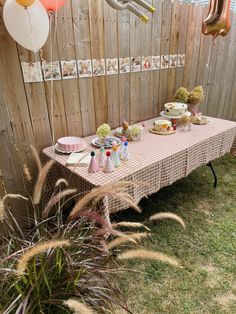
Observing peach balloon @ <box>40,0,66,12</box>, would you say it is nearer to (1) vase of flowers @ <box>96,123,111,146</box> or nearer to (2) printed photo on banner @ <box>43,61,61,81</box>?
(2) printed photo on banner @ <box>43,61,61,81</box>

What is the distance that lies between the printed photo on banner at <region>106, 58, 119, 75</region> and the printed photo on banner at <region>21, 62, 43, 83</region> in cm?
58

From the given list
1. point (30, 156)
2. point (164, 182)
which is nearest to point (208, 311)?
point (164, 182)

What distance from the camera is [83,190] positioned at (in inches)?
55.6

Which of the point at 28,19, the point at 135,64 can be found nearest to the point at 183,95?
the point at 135,64

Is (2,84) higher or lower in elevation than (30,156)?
higher

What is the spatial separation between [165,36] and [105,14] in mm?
716

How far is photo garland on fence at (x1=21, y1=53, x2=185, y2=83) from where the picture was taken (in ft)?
5.18

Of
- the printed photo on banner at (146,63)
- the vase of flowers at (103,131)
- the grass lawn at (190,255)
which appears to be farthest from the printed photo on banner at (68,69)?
the grass lawn at (190,255)

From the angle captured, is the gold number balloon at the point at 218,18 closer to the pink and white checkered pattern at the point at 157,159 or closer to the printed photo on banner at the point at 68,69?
the pink and white checkered pattern at the point at 157,159

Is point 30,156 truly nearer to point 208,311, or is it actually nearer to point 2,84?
point 2,84

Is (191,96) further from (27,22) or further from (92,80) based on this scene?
(27,22)

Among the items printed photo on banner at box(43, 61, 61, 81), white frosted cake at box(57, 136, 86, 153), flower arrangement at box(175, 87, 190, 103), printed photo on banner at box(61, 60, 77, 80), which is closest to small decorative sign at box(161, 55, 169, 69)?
flower arrangement at box(175, 87, 190, 103)

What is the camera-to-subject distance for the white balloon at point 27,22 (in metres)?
1.21

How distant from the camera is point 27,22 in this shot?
4.04 feet
